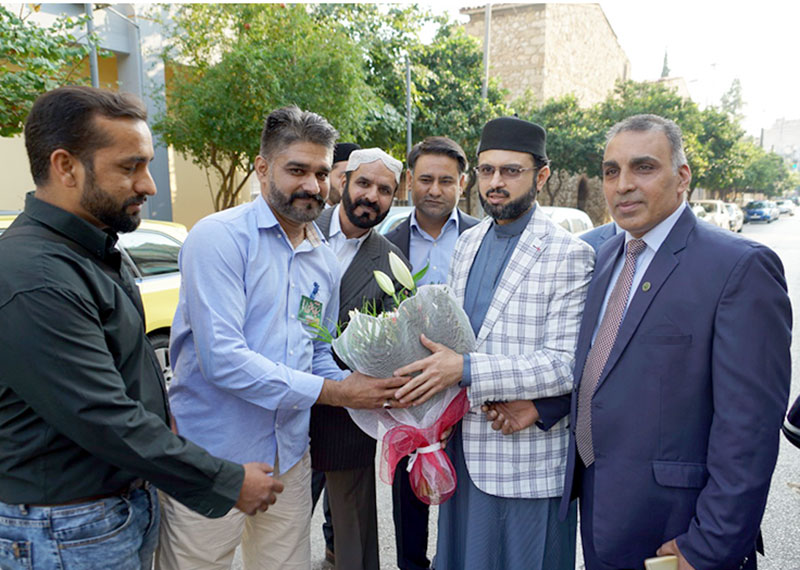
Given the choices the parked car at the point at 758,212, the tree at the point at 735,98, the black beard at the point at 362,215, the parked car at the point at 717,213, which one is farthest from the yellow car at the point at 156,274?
the tree at the point at 735,98

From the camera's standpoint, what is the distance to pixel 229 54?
29.2 ft

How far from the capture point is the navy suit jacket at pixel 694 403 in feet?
5.07

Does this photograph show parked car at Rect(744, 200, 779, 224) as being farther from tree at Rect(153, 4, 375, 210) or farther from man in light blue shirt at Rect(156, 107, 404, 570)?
man in light blue shirt at Rect(156, 107, 404, 570)

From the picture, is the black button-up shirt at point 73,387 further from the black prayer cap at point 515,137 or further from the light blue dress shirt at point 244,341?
the black prayer cap at point 515,137

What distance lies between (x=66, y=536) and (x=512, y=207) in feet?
6.20

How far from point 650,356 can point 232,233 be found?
1474 millimetres

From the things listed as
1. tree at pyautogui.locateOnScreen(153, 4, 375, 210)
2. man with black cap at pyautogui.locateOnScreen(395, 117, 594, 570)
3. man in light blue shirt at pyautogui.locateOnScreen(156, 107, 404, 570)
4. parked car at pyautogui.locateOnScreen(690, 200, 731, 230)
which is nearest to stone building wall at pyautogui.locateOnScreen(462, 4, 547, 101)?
parked car at pyautogui.locateOnScreen(690, 200, 731, 230)

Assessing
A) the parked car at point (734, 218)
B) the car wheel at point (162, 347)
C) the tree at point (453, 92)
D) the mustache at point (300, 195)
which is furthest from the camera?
the parked car at point (734, 218)

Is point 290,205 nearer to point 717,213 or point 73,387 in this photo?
point 73,387

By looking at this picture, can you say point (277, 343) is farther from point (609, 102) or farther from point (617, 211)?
point (609, 102)

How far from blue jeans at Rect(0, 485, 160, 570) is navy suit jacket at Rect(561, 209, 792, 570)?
1.46 metres

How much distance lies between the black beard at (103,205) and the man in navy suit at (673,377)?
1.53 metres

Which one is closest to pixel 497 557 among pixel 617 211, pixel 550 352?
pixel 550 352

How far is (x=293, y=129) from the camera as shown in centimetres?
218
